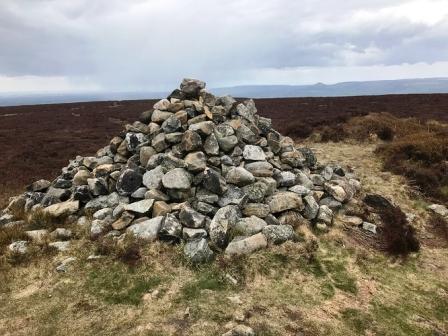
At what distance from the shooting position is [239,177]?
12.9 meters

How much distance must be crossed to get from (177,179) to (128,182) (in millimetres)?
1856

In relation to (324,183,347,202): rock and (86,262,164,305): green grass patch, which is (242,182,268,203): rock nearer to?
(324,183,347,202): rock

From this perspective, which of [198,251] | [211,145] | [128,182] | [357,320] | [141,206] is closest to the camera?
[357,320]

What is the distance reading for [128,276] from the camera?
1011cm

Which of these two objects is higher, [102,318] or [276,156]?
[276,156]

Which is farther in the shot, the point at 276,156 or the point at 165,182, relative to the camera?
the point at 276,156

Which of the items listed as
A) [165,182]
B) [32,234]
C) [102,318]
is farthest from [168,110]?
[102,318]

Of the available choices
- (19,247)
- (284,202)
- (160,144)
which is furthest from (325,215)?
(19,247)

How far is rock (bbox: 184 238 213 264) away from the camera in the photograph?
1051 centimetres

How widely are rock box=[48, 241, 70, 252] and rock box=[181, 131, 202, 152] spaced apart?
4720 millimetres

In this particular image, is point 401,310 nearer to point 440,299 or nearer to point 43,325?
point 440,299

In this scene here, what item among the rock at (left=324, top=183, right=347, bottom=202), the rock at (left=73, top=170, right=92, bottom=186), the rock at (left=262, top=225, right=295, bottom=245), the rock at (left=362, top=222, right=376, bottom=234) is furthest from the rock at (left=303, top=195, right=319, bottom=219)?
the rock at (left=73, top=170, right=92, bottom=186)

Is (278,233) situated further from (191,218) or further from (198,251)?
(191,218)

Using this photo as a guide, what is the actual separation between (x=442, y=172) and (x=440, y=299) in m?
9.88
